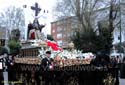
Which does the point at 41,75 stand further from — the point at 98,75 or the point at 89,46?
the point at 89,46

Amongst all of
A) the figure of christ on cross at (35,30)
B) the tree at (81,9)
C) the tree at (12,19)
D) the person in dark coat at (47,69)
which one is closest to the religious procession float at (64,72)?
the person in dark coat at (47,69)

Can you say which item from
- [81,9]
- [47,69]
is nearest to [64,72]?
[47,69]

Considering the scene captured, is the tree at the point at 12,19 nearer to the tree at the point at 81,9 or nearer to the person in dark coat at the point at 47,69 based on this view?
the tree at the point at 81,9

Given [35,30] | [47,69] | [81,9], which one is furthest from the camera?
[81,9]

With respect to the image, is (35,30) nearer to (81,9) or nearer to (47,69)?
(47,69)

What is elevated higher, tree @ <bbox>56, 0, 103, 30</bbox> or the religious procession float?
tree @ <bbox>56, 0, 103, 30</bbox>

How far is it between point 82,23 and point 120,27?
4.91m

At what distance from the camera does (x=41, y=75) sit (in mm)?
11000

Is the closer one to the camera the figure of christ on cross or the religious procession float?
the religious procession float

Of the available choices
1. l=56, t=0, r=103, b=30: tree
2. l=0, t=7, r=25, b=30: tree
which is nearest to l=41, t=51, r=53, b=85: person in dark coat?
l=56, t=0, r=103, b=30: tree

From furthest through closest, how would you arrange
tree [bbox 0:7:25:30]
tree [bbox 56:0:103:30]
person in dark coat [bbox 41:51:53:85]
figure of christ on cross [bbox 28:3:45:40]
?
1. tree [bbox 0:7:25:30]
2. tree [bbox 56:0:103:30]
3. figure of christ on cross [bbox 28:3:45:40]
4. person in dark coat [bbox 41:51:53:85]

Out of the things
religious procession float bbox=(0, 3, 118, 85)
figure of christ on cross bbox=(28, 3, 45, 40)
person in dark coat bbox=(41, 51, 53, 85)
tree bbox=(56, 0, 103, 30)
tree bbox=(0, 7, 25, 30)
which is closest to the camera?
religious procession float bbox=(0, 3, 118, 85)

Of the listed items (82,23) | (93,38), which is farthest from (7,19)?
(93,38)

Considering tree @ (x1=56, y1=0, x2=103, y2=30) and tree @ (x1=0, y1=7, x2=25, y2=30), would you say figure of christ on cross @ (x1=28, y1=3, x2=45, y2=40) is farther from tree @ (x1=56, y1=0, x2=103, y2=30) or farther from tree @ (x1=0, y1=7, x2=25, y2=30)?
tree @ (x1=0, y1=7, x2=25, y2=30)
